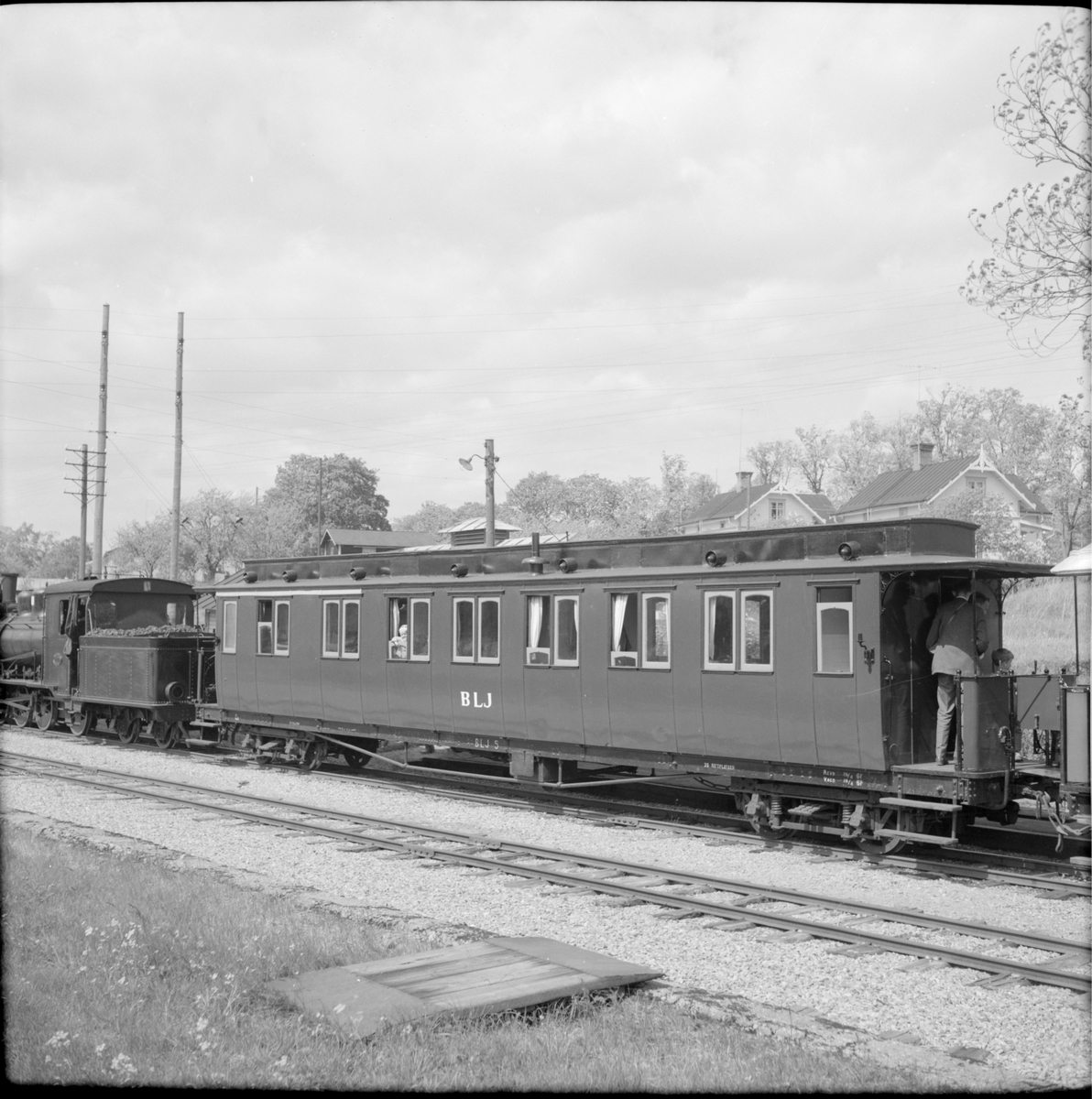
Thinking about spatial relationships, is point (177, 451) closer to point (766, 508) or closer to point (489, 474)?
point (489, 474)

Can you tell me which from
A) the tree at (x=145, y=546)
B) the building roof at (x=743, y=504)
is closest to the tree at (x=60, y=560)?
the tree at (x=145, y=546)

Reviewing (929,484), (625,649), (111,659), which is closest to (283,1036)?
(625,649)

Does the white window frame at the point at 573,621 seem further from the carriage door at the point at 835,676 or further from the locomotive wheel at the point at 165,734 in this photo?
the locomotive wheel at the point at 165,734

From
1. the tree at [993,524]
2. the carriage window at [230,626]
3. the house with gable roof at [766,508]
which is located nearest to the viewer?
the carriage window at [230,626]

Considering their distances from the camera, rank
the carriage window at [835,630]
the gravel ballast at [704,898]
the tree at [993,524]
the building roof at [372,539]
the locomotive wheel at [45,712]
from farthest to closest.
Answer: the building roof at [372,539], the tree at [993,524], the locomotive wheel at [45,712], the carriage window at [835,630], the gravel ballast at [704,898]

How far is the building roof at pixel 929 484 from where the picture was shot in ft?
161

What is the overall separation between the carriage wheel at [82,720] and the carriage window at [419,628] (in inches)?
421

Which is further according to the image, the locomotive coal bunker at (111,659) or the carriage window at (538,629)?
the locomotive coal bunker at (111,659)

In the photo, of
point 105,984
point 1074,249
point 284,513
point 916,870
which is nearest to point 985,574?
point 916,870

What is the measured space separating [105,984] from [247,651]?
1239 cm

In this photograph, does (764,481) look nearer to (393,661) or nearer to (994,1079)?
(393,661)

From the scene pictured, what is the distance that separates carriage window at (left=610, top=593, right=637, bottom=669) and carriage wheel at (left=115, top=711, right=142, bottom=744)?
41.0 ft

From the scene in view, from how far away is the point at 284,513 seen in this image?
322ft

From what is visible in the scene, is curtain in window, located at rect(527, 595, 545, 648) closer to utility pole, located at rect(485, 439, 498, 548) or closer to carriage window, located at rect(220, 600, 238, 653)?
carriage window, located at rect(220, 600, 238, 653)
